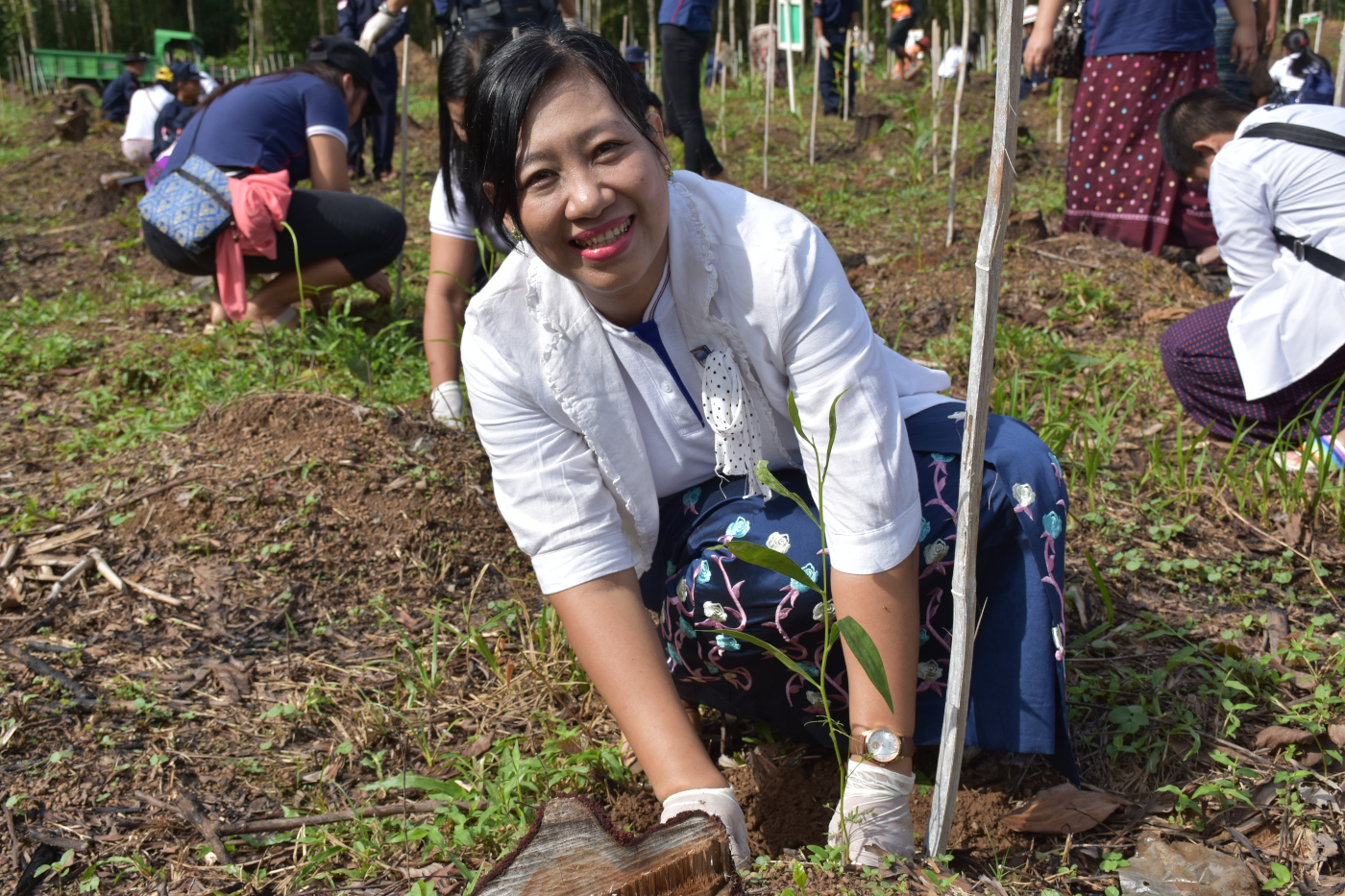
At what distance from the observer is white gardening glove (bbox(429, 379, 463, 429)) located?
281 cm

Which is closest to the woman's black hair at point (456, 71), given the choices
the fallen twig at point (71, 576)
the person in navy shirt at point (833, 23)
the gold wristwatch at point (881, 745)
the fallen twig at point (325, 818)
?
the fallen twig at point (71, 576)

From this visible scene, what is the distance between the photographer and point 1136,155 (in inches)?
155

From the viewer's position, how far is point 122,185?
6430 millimetres

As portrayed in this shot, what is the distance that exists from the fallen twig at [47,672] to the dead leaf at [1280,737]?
2.08 meters

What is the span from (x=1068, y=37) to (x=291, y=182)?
3.12 m

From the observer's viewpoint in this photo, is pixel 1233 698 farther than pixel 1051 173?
No

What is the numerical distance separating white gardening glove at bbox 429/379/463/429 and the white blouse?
136 centimetres

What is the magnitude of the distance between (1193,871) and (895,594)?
52 cm

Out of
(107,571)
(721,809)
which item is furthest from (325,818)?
(107,571)

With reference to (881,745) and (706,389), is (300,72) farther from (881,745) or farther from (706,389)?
(881,745)

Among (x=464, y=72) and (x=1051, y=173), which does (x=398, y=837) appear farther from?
(x=1051, y=173)

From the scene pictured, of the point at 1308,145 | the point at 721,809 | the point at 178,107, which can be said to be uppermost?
the point at 178,107

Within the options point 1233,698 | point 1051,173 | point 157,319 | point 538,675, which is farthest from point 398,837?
point 1051,173

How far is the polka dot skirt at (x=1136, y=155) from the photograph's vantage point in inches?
150
